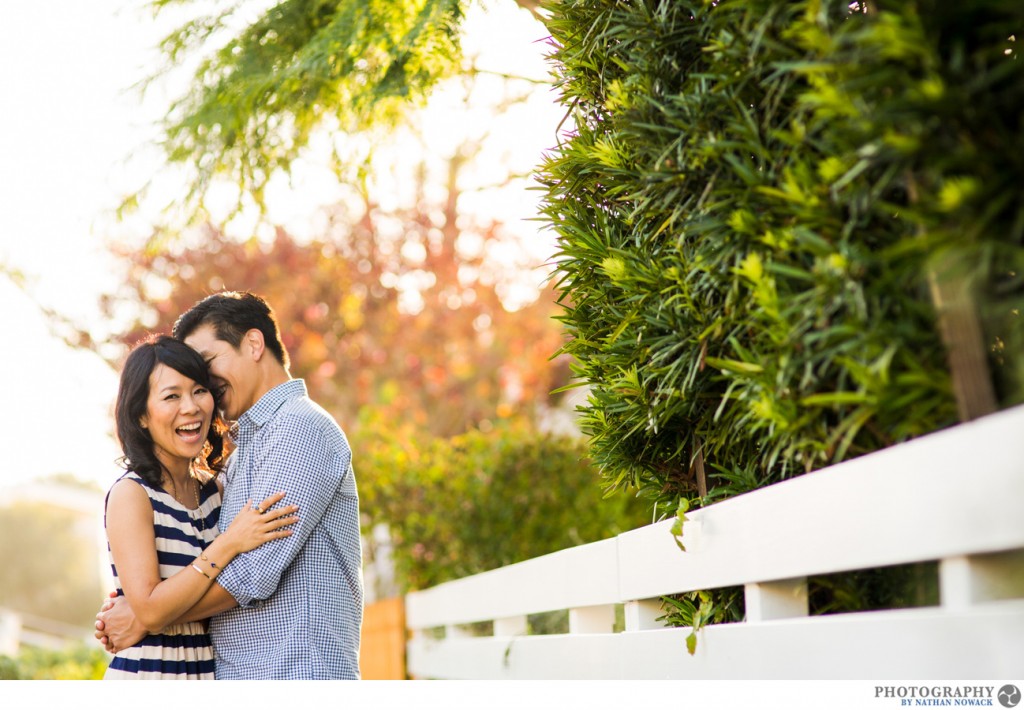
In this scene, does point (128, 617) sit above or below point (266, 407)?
below

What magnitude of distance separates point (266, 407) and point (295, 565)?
60 cm

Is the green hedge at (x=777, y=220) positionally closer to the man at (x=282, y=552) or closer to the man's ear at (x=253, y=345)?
the man at (x=282, y=552)

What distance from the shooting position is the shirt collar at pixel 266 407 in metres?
3.68

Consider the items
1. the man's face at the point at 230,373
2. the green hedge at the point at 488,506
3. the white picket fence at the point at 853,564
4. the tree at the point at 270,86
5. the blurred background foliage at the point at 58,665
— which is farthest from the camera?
the blurred background foliage at the point at 58,665

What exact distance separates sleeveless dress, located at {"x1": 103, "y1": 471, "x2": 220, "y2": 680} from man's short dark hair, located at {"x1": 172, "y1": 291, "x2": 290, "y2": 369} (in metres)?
0.61

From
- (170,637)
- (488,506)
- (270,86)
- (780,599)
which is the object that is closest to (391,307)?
(488,506)

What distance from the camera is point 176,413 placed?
367 cm

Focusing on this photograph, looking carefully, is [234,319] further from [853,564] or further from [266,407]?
[853,564]

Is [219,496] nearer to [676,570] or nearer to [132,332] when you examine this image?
[676,570]

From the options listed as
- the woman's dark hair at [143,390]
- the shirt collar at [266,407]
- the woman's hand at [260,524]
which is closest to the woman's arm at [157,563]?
the woman's hand at [260,524]

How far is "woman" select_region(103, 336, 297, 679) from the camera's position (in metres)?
3.33

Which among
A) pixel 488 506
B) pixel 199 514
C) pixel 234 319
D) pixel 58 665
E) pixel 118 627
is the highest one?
pixel 234 319

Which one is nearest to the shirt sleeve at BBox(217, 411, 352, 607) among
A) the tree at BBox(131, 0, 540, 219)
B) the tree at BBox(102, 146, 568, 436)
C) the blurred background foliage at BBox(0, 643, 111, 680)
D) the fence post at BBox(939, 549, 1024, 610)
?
the tree at BBox(131, 0, 540, 219)

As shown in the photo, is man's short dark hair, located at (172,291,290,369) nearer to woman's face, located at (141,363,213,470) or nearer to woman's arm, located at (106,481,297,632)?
woman's face, located at (141,363,213,470)
